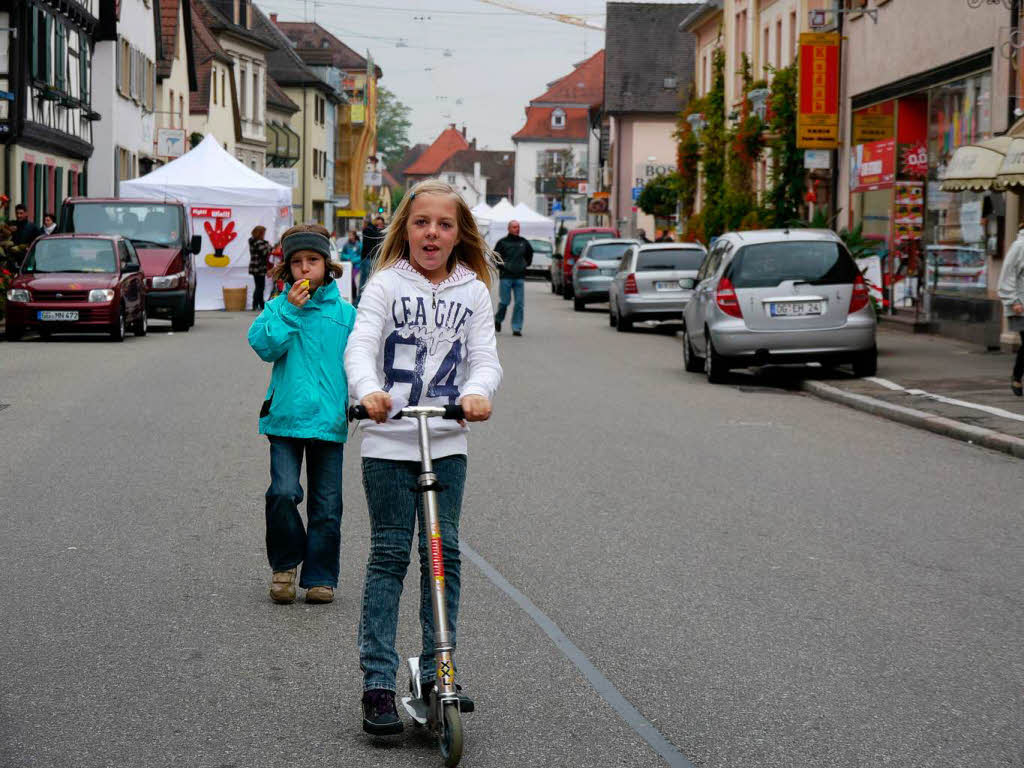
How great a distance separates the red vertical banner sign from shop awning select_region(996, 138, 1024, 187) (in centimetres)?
1218

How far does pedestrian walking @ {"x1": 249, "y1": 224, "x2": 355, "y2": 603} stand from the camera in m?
6.58

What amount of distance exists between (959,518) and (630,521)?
1831mm

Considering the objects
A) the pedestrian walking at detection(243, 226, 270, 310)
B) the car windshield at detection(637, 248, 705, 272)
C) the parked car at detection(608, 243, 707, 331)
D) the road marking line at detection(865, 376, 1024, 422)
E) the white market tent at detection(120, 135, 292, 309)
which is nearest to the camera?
the road marking line at detection(865, 376, 1024, 422)

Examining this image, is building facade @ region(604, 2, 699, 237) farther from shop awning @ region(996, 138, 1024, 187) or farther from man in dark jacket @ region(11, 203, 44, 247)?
shop awning @ region(996, 138, 1024, 187)

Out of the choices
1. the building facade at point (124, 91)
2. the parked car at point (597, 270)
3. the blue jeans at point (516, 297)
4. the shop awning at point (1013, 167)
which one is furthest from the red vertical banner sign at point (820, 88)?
the building facade at point (124, 91)

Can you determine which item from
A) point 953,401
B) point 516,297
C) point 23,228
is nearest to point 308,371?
point 953,401

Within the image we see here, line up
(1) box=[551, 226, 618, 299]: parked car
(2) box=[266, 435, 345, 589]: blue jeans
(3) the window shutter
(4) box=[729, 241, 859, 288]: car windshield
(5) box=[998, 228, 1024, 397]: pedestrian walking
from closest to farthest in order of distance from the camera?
Result: (2) box=[266, 435, 345, 589]: blue jeans → (5) box=[998, 228, 1024, 397]: pedestrian walking → (4) box=[729, 241, 859, 288]: car windshield → (3) the window shutter → (1) box=[551, 226, 618, 299]: parked car

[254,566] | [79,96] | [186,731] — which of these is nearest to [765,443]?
[254,566]

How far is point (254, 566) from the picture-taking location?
→ 777cm

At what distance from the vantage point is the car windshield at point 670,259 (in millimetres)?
29328

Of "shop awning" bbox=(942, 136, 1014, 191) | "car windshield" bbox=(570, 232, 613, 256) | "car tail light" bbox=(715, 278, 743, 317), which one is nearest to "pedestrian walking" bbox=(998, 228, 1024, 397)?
"car tail light" bbox=(715, 278, 743, 317)

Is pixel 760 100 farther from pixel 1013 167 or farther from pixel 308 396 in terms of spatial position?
pixel 308 396

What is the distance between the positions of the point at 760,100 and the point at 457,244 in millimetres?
30864

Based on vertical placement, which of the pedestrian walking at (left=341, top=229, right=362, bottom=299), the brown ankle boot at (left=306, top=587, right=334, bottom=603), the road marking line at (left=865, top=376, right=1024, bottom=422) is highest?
the pedestrian walking at (left=341, top=229, right=362, bottom=299)
